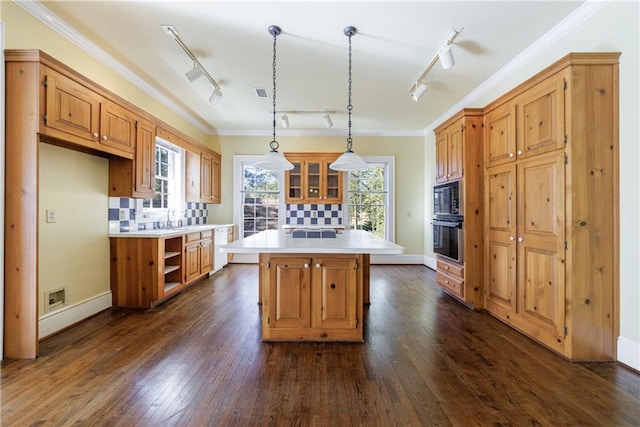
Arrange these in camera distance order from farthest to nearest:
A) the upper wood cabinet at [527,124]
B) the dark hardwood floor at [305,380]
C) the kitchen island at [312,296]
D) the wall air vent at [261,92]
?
the wall air vent at [261,92] → the kitchen island at [312,296] → the upper wood cabinet at [527,124] → the dark hardwood floor at [305,380]

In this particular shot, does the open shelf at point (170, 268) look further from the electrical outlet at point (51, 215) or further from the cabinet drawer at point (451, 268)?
the cabinet drawer at point (451, 268)

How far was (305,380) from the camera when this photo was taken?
188cm

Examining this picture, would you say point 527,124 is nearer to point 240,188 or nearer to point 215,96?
point 215,96

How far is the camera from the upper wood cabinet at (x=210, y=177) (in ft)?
16.3

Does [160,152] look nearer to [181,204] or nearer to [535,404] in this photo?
[181,204]

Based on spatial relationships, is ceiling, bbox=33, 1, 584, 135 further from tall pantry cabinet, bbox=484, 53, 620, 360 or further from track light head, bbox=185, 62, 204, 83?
tall pantry cabinet, bbox=484, 53, 620, 360

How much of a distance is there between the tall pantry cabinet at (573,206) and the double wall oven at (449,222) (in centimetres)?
83

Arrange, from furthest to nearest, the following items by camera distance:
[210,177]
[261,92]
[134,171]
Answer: [210,177] → [261,92] → [134,171]

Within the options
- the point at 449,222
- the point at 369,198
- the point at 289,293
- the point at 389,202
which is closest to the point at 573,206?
the point at 449,222

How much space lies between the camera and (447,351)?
7.45 feet

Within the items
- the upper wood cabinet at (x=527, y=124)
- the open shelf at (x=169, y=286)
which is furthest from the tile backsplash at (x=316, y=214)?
the upper wood cabinet at (x=527, y=124)

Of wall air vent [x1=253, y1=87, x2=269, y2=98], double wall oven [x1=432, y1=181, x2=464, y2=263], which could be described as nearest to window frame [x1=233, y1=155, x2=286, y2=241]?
wall air vent [x1=253, y1=87, x2=269, y2=98]

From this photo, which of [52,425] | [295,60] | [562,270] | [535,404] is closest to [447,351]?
[535,404]

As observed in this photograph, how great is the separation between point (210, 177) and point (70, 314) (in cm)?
306
